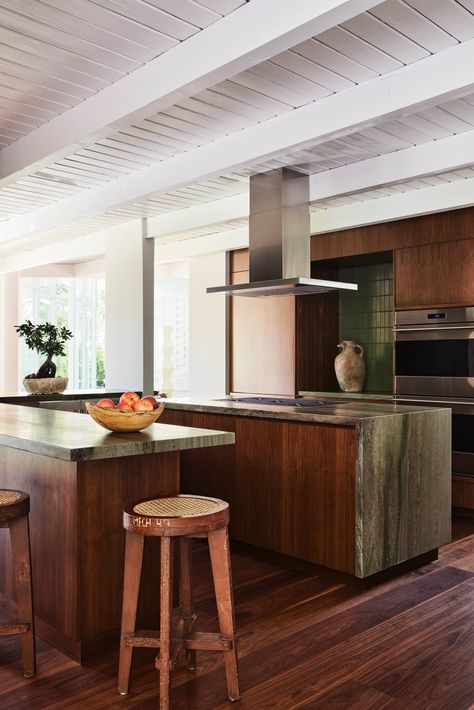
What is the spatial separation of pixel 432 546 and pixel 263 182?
254 centimetres

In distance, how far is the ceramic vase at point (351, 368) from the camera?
6020mm

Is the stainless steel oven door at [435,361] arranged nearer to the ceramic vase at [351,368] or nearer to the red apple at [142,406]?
the ceramic vase at [351,368]

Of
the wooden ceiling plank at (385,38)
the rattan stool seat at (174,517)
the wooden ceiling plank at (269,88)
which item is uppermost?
the wooden ceiling plank at (385,38)

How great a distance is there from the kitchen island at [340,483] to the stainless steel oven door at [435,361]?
1.31m

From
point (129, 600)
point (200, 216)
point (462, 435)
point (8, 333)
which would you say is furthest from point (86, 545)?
point (8, 333)

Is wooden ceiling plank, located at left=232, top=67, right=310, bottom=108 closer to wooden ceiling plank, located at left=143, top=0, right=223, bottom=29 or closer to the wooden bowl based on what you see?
wooden ceiling plank, located at left=143, top=0, right=223, bottom=29

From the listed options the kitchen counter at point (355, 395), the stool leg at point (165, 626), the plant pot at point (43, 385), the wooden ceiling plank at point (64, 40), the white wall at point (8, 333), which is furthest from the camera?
the white wall at point (8, 333)

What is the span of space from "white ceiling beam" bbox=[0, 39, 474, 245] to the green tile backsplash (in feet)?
8.77

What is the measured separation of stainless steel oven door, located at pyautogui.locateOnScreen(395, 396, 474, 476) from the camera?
4887 mm

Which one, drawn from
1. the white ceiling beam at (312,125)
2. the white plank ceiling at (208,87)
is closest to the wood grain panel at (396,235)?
the white plank ceiling at (208,87)

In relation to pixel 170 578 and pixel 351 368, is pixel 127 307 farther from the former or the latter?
pixel 170 578

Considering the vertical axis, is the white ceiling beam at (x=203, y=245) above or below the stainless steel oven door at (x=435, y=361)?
above

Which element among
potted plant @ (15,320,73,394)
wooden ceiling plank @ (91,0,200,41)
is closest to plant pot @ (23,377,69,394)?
potted plant @ (15,320,73,394)

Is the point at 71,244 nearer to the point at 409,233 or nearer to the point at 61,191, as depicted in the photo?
the point at 61,191
